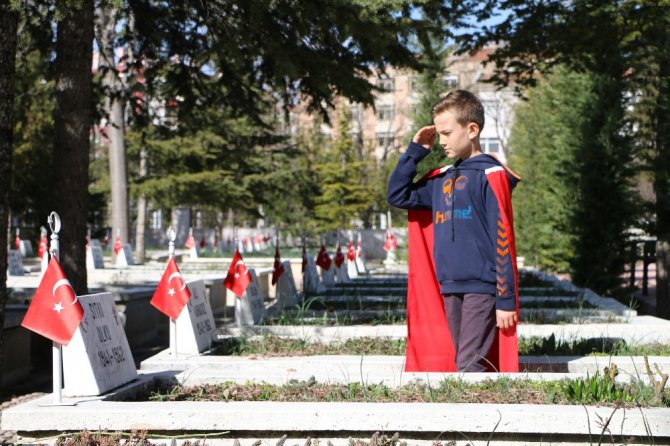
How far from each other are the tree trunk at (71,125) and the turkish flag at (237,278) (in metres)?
1.67

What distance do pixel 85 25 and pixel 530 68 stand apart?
296 inches

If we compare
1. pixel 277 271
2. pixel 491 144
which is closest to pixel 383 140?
pixel 491 144

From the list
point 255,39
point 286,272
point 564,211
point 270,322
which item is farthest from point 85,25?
point 564,211

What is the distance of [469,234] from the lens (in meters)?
5.30

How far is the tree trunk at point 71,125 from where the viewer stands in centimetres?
955

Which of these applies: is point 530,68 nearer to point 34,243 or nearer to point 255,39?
point 255,39

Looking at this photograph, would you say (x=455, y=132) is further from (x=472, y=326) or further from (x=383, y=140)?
(x=383, y=140)

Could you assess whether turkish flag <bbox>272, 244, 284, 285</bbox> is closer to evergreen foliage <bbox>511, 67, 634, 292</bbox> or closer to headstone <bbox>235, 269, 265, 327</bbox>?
headstone <bbox>235, 269, 265, 327</bbox>

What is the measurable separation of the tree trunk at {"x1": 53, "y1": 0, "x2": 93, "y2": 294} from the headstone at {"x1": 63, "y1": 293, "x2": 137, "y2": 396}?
12.7 ft

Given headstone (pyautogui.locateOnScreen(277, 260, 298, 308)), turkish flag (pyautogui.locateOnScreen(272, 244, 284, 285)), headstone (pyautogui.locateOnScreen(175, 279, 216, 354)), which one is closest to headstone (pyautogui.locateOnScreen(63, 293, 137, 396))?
headstone (pyautogui.locateOnScreen(175, 279, 216, 354))

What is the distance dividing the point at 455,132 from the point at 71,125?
17.9 feet

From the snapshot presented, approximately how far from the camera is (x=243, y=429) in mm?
4246

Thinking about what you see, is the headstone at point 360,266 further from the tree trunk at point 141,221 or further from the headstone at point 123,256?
the tree trunk at point 141,221

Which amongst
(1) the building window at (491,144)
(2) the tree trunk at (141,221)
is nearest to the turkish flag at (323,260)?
(2) the tree trunk at (141,221)
